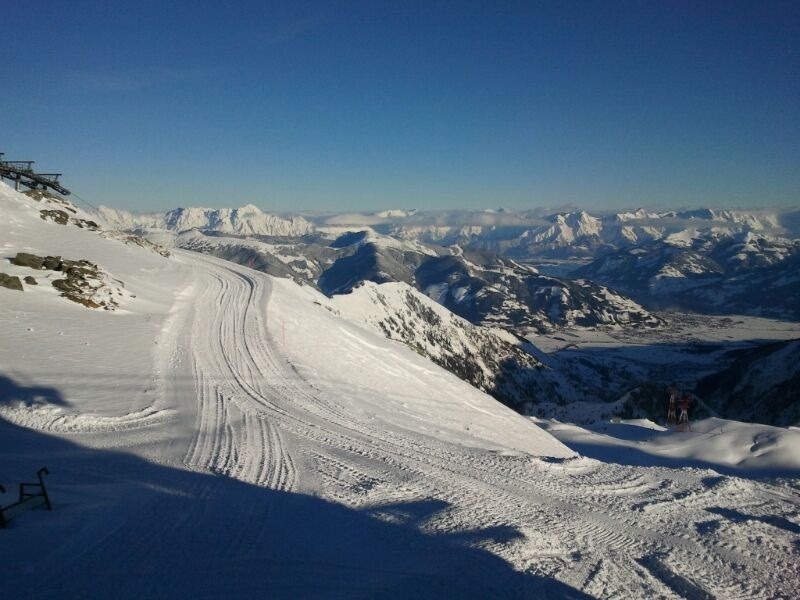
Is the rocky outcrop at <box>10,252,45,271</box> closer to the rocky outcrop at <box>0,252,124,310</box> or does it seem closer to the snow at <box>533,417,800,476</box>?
the rocky outcrop at <box>0,252,124,310</box>

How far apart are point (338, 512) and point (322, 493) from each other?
1139 millimetres

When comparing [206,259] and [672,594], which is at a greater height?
[206,259]

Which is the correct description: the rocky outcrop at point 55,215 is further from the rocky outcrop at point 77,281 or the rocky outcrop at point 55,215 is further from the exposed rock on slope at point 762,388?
the exposed rock on slope at point 762,388

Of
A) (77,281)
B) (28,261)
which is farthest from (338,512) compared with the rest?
(28,261)

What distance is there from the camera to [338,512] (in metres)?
10.7

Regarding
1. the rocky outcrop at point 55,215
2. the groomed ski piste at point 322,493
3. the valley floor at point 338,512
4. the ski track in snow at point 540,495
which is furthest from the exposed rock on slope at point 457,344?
the valley floor at point 338,512

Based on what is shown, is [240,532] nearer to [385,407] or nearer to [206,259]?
[385,407]

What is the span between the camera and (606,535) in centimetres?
1058

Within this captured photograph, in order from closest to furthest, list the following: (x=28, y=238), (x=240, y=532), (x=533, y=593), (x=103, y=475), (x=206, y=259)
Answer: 1. (x=533, y=593)
2. (x=240, y=532)
3. (x=103, y=475)
4. (x=28, y=238)
5. (x=206, y=259)

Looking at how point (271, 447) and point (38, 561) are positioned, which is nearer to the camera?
point (38, 561)

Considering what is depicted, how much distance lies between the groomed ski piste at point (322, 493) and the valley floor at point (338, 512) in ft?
0.16

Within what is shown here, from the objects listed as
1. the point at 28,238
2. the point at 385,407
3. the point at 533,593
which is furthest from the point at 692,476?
the point at 28,238

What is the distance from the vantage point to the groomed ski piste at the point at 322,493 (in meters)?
8.06

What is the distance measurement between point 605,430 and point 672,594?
2517cm
